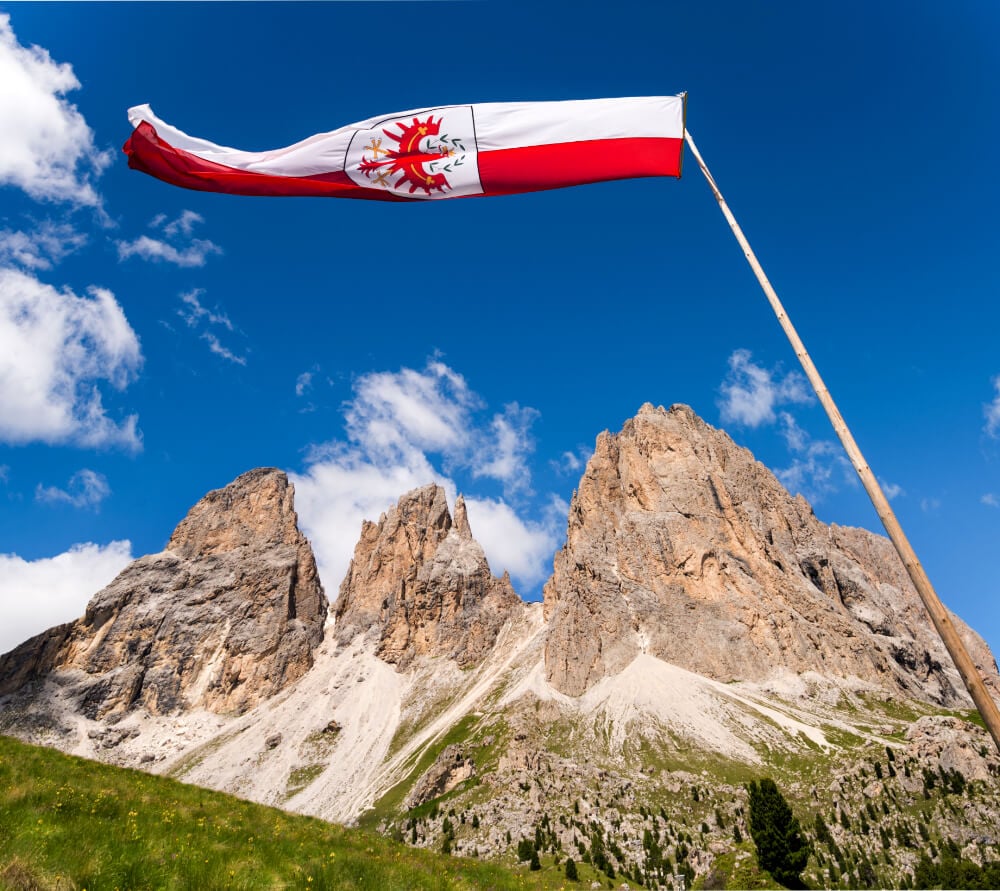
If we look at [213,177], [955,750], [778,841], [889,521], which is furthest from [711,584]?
[213,177]

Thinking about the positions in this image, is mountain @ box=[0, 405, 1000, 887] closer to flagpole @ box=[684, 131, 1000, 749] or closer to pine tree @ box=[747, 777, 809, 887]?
pine tree @ box=[747, 777, 809, 887]

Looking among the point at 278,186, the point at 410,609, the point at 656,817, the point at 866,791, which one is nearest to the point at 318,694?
the point at 410,609

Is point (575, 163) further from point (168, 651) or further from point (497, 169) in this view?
point (168, 651)

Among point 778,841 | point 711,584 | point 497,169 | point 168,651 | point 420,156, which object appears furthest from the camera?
point 168,651

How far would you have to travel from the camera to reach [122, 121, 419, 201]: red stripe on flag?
16.1 meters

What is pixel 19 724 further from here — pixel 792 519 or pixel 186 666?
pixel 792 519

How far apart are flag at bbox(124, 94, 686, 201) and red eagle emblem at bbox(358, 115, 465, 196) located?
28 mm

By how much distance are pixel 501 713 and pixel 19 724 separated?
134206 millimetres

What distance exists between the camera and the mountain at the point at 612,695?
79562 mm

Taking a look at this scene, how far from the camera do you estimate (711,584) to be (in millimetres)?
145375

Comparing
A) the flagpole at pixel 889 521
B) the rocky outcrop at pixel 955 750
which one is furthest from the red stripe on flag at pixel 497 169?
the rocky outcrop at pixel 955 750

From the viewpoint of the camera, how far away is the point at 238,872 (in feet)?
26.9

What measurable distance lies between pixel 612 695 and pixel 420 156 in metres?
129

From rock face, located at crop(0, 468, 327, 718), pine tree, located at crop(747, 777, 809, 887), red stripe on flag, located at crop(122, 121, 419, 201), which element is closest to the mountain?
rock face, located at crop(0, 468, 327, 718)
